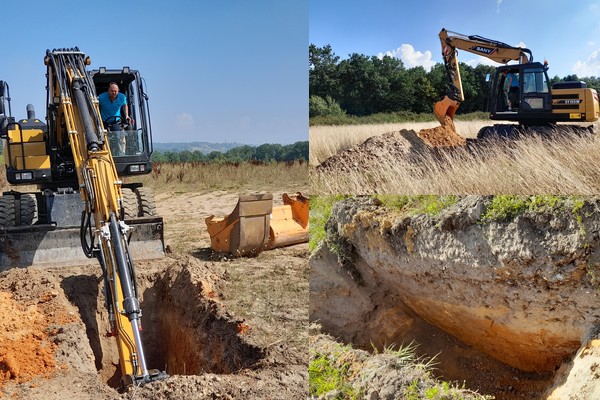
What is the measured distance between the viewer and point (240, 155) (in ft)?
74.9

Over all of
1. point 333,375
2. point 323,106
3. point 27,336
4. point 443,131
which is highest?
point 323,106

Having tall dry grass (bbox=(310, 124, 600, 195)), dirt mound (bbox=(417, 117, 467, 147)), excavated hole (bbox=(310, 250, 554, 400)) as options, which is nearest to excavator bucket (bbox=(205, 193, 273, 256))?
dirt mound (bbox=(417, 117, 467, 147))

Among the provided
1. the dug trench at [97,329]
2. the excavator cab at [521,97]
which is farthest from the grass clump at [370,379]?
the excavator cab at [521,97]

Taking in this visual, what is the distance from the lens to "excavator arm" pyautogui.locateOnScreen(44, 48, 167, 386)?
498cm

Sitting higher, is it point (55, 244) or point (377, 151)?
point (377, 151)

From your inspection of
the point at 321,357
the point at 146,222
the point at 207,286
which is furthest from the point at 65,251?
the point at 321,357

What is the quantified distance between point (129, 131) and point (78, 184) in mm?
958

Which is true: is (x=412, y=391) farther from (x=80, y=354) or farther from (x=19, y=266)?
(x=19, y=266)

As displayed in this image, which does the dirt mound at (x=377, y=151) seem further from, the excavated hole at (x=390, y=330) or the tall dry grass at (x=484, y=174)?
the excavated hole at (x=390, y=330)

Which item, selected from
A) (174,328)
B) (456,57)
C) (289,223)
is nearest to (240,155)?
(289,223)

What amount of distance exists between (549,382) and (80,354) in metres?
4.18

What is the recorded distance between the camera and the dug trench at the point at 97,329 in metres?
5.26

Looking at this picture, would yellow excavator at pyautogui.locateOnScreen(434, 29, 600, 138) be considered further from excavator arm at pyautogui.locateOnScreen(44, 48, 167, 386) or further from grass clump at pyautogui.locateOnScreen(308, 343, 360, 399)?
excavator arm at pyautogui.locateOnScreen(44, 48, 167, 386)

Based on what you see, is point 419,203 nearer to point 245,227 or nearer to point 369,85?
point 369,85
